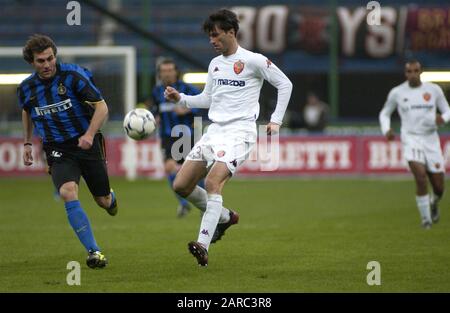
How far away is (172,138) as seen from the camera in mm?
15586

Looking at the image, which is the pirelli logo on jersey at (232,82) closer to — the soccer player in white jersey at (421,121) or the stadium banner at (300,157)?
the soccer player in white jersey at (421,121)

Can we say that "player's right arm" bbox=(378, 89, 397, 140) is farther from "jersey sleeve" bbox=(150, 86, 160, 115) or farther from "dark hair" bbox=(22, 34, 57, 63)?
"dark hair" bbox=(22, 34, 57, 63)

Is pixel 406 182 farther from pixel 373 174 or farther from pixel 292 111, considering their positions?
pixel 292 111

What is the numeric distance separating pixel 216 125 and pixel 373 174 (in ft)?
49.0

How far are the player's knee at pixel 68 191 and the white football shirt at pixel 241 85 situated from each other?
1.54 metres

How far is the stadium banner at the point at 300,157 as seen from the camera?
23.5 meters

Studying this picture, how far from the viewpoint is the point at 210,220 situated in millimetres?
8938

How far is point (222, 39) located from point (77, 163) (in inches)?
73.5

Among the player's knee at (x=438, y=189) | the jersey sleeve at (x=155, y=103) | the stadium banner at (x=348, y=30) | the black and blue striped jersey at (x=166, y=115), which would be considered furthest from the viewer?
the stadium banner at (x=348, y=30)

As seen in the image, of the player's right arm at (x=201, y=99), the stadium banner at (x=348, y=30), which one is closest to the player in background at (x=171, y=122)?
the player's right arm at (x=201, y=99)

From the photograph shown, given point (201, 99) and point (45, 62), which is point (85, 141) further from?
point (201, 99)
